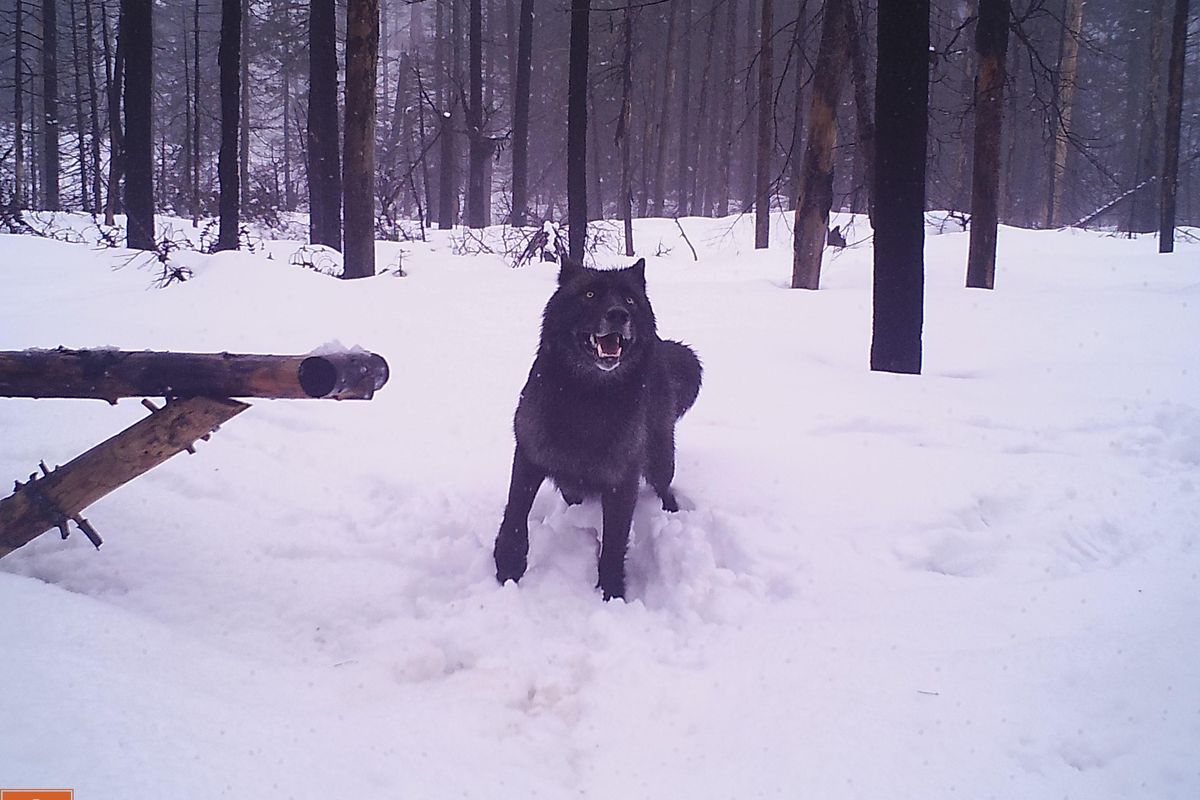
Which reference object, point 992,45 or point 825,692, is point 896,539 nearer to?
point 825,692

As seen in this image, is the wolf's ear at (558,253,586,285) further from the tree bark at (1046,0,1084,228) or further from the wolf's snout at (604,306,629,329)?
the tree bark at (1046,0,1084,228)

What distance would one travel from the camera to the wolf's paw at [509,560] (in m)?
3.59

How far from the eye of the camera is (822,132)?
9.66 m

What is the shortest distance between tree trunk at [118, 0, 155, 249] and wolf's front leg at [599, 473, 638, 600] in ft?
38.3

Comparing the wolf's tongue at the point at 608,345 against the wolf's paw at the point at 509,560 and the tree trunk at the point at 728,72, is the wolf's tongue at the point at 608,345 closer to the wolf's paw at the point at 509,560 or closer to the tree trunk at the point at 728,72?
the wolf's paw at the point at 509,560

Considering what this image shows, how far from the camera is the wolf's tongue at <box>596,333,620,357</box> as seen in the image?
3.30 metres

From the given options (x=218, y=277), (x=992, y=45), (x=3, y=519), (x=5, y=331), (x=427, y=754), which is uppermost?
(x=992, y=45)

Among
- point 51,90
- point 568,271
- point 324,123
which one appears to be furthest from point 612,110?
point 568,271

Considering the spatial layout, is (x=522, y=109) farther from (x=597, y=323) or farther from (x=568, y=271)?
(x=597, y=323)

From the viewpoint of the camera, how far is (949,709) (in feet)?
8.38

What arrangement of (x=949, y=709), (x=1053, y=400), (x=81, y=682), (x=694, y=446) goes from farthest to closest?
(x=1053, y=400), (x=694, y=446), (x=949, y=709), (x=81, y=682)

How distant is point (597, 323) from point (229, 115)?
12087 mm

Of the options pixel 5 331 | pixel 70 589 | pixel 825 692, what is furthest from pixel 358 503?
pixel 5 331

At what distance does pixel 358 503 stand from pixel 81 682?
198 cm
